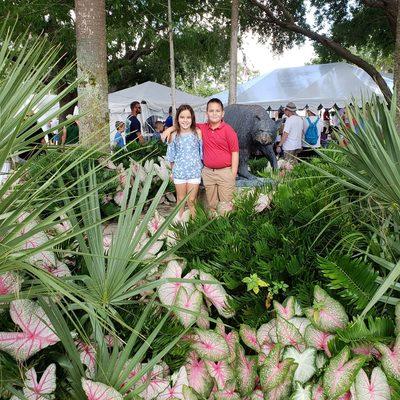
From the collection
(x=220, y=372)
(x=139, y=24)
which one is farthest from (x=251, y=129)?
(x=139, y=24)

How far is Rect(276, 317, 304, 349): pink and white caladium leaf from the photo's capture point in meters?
2.09

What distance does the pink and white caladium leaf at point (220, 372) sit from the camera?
2072 millimetres

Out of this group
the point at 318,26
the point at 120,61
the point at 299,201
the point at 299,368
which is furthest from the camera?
the point at 120,61

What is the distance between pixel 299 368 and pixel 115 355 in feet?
2.52

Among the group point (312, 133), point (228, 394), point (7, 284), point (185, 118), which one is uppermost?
point (185, 118)

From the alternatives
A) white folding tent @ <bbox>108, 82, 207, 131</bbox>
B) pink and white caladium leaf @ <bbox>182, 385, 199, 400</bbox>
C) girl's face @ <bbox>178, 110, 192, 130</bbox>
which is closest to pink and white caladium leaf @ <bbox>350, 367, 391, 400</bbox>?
pink and white caladium leaf @ <bbox>182, 385, 199, 400</bbox>

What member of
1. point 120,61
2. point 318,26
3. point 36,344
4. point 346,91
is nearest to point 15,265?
point 36,344

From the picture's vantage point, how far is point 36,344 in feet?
5.72

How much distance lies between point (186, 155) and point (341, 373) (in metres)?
3.27

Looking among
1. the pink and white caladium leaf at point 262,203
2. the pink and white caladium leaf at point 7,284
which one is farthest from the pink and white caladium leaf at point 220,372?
the pink and white caladium leaf at point 262,203

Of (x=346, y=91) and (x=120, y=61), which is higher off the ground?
(x=120, y=61)

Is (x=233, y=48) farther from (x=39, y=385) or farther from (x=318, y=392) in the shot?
(x=39, y=385)

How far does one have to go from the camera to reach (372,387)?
5.97ft

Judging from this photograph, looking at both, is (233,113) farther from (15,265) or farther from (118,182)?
(15,265)
